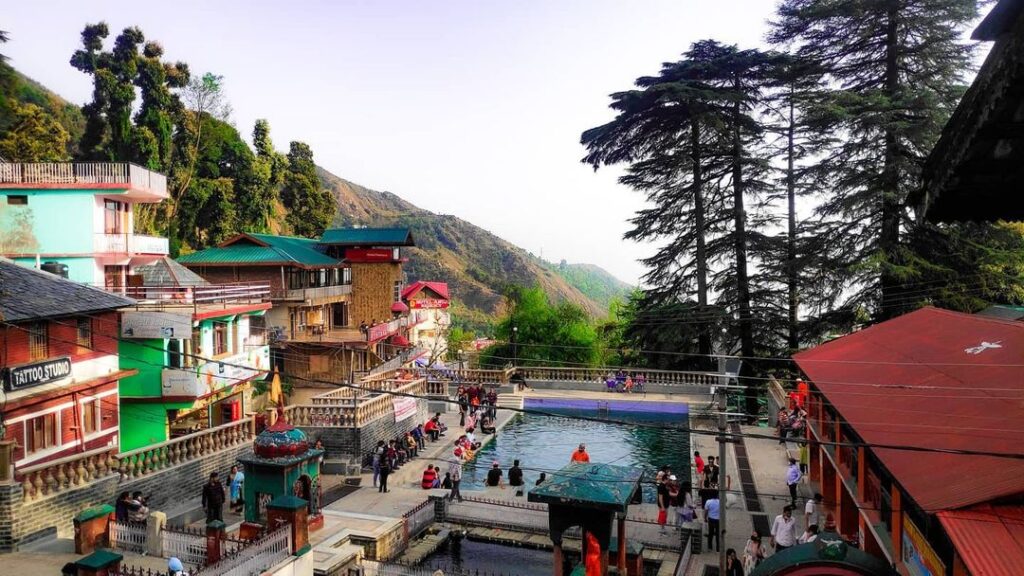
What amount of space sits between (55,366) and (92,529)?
650cm

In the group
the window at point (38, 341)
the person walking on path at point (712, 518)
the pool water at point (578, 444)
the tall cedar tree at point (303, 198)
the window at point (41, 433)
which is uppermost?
the tall cedar tree at point (303, 198)

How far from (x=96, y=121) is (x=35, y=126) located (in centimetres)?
401

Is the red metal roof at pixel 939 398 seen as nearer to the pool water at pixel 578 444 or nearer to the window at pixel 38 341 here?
the pool water at pixel 578 444

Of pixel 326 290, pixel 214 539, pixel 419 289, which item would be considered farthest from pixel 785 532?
pixel 419 289

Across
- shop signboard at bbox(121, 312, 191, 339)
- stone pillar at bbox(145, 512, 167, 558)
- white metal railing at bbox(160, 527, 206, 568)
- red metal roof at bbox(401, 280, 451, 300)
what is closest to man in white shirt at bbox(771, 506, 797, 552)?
white metal railing at bbox(160, 527, 206, 568)

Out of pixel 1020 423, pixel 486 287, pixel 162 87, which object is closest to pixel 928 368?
pixel 1020 423

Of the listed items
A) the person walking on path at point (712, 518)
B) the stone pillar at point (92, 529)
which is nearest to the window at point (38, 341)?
the stone pillar at point (92, 529)

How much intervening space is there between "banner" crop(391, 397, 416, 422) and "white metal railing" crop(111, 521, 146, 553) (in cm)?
1323

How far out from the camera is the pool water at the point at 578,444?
87.4 feet

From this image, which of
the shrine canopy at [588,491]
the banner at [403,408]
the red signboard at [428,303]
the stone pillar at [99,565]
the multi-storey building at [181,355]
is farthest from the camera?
the red signboard at [428,303]

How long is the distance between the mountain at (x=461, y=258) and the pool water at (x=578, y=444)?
8368 cm

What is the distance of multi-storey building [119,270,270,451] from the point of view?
76.6ft

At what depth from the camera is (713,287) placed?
1458 inches

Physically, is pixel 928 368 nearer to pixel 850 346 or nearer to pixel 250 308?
pixel 850 346
